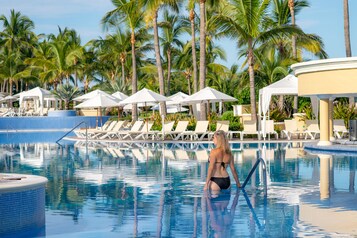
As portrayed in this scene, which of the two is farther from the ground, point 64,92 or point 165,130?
point 64,92

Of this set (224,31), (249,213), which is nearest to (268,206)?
(249,213)

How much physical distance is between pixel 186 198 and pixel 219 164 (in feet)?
3.00

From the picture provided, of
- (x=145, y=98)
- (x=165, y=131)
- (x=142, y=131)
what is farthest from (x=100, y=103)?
(x=165, y=131)

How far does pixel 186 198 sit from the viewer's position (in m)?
10.7

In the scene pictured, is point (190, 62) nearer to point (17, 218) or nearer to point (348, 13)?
point (348, 13)

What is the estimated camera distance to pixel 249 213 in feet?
30.2

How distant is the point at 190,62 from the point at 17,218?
148 ft

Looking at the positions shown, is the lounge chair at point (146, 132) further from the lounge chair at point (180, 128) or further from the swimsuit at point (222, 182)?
the swimsuit at point (222, 182)

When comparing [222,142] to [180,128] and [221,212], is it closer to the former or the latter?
[221,212]

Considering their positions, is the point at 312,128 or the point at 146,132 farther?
the point at 146,132

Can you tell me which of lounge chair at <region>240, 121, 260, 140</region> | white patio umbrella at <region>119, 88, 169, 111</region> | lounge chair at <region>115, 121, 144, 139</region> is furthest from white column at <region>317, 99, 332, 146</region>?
lounge chair at <region>115, 121, 144, 139</region>

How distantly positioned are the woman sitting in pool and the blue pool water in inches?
9.6

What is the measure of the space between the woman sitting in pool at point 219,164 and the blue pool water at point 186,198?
0.25 meters

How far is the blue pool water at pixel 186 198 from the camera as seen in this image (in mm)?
8114
